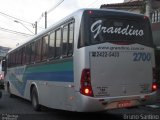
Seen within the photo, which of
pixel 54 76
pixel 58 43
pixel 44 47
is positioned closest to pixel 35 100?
pixel 44 47

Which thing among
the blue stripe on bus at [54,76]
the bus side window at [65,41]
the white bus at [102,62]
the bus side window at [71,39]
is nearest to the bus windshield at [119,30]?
the white bus at [102,62]

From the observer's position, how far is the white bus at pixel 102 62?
1028 centimetres

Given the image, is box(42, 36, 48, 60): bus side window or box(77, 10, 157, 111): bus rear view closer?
box(77, 10, 157, 111): bus rear view

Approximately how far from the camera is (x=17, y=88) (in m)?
19.1

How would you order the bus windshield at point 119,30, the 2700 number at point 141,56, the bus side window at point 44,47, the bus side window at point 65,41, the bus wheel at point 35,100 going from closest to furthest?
the bus windshield at point 119,30 < the 2700 number at point 141,56 < the bus side window at point 65,41 < the bus side window at point 44,47 < the bus wheel at point 35,100

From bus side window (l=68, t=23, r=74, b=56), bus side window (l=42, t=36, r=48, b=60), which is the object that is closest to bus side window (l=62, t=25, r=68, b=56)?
bus side window (l=68, t=23, r=74, b=56)

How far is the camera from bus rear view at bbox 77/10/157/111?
10258 mm

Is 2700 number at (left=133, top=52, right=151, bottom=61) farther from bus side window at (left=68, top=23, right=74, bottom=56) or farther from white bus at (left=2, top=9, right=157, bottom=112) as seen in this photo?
bus side window at (left=68, top=23, right=74, bottom=56)

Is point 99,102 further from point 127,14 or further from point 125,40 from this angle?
point 127,14

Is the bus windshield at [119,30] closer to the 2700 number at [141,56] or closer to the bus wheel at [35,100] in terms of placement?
the 2700 number at [141,56]

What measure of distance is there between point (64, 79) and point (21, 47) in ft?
25.8

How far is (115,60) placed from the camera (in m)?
10.7

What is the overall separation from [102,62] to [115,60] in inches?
17.5

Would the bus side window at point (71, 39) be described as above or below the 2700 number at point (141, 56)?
above
